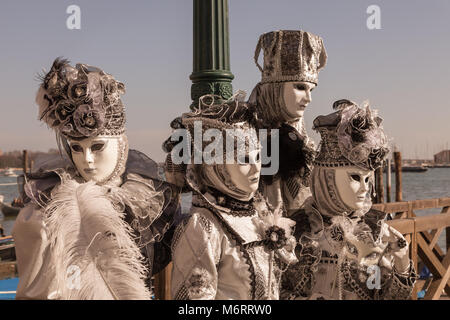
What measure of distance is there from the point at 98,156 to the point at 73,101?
0.28 meters

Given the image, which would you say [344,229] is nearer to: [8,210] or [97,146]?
[97,146]

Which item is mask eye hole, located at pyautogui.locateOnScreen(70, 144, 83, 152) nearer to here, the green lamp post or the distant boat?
the green lamp post

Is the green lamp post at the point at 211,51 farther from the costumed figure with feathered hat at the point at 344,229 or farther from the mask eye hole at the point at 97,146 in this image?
the mask eye hole at the point at 97,146

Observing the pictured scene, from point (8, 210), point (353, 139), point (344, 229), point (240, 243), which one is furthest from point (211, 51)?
point (8, 210)

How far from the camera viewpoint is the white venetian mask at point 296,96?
10.6 ft

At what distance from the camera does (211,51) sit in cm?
464

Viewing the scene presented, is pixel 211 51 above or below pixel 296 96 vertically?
above

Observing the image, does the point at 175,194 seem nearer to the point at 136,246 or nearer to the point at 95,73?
the point at 136,246

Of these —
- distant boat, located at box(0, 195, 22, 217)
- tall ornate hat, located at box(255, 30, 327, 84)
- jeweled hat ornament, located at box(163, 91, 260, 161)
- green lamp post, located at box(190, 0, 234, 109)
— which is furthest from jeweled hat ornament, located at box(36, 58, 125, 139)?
distant boat, located at box(0, 195, 22, 217)

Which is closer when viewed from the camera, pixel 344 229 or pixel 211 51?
pixel 344 229

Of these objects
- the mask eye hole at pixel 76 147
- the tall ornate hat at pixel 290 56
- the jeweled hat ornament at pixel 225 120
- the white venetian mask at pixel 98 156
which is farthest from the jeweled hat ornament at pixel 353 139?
the mask eye hole at pixel 76 147

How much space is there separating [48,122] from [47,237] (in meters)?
0.56

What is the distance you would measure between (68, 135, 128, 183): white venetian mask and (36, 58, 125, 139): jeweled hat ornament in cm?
4

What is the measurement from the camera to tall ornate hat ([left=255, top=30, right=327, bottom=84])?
10.7 ft
